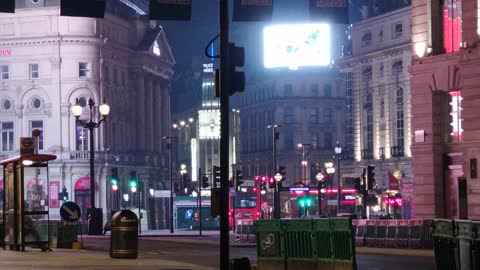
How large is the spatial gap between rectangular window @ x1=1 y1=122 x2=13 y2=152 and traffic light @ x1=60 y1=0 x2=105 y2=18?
81479 mm

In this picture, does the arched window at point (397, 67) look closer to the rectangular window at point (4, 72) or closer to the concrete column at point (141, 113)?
the concrete column at point (141, 113)

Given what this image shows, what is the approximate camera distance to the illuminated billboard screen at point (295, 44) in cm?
12912

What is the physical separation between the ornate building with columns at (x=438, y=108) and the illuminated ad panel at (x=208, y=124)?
128641mm

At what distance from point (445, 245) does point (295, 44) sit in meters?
112

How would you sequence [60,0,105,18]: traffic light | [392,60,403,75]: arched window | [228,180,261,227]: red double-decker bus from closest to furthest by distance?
[60,0,105,18]: traffic light → [228,180,261,227]: red double-decker bus → [392,60,403,75]: arched window

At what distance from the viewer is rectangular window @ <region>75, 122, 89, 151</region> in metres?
116

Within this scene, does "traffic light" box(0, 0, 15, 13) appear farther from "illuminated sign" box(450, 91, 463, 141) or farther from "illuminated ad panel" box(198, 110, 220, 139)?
"illuminated ad panel" box(198, 110, 220, 139)

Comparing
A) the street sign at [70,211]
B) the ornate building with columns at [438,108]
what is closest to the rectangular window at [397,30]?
the ornate building with columns at [438,108]

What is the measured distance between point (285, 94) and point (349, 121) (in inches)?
1483

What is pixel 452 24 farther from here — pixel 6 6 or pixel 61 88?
pixel 61 88

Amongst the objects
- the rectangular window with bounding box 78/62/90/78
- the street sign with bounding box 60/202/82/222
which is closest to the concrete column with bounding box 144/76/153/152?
the rectangular window with bounding box 78/62/90/78

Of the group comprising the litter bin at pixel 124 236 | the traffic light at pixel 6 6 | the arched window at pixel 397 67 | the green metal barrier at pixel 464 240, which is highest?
the arched window at pixel 397 67

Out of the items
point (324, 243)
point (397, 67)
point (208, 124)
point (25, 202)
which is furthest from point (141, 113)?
point (324, 243)

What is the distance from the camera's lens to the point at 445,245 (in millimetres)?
20641
